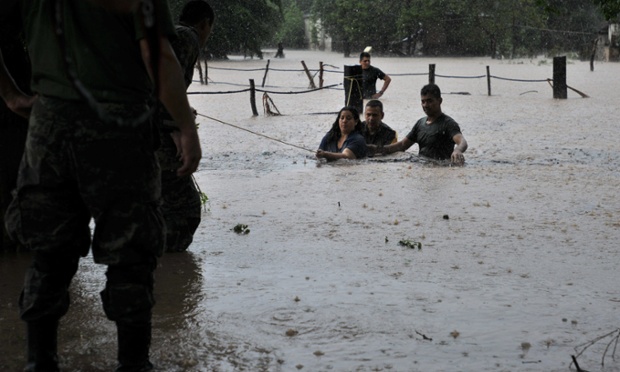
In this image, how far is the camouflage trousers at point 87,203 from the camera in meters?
3.17

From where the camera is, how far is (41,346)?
3.41 meters

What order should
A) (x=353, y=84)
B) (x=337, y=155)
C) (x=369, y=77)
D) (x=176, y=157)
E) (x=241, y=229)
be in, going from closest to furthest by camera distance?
(x=176, y=157), (x=241, y=229), (x=337, y=155), (x=353, y=84), (x=369, y=77)

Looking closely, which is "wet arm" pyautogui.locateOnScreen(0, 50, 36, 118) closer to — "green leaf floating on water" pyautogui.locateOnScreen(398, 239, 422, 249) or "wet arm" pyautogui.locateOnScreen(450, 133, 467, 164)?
"green leaf floating on water" pyautogui.locateOnScreen(398, 239, 422, 249)

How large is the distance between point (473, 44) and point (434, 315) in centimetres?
6978

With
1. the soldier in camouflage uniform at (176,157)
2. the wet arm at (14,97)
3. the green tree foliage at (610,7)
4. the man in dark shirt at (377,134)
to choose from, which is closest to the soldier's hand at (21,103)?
the wet arm at (14,97)

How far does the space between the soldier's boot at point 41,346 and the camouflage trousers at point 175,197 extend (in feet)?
7.29

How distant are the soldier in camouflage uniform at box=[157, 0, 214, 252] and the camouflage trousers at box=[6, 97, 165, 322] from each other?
2050 millimetres

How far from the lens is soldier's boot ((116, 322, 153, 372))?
3.37 m

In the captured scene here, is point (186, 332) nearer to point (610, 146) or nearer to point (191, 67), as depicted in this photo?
point (191, 67)

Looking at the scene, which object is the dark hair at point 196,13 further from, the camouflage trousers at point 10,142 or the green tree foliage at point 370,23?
the green tree foliage at point 370,23

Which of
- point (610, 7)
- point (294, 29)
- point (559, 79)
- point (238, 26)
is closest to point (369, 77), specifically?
point (559, 79)

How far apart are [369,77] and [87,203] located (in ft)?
61.9

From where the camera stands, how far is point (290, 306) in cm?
474

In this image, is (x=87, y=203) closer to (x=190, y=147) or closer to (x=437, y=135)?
(x=190, y=147)
